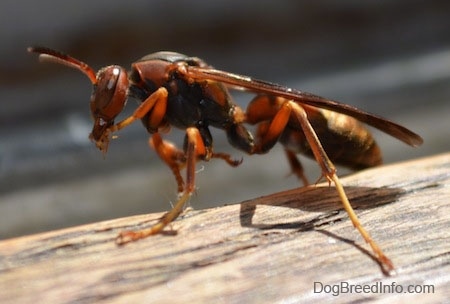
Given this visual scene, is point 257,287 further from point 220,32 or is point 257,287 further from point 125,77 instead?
point 220,32

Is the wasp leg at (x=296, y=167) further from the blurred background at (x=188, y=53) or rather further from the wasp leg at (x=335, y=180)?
the blurred background at (x=188, y=53)

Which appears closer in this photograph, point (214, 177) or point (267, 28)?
point (214, 177)

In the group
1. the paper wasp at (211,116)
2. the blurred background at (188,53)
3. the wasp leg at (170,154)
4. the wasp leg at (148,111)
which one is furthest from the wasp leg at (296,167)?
the blurred background at (188,53)

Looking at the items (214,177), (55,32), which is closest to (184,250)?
(214,177)

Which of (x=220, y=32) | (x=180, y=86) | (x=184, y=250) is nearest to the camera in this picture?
(x=184, y=250)

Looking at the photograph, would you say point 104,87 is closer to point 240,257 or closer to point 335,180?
point 335,180

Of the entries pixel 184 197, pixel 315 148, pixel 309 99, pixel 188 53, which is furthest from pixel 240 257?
pixel 188 53

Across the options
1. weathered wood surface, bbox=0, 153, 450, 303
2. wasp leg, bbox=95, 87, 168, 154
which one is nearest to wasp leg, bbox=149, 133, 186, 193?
wasp leg, bbox=95, 87, 168, 154
